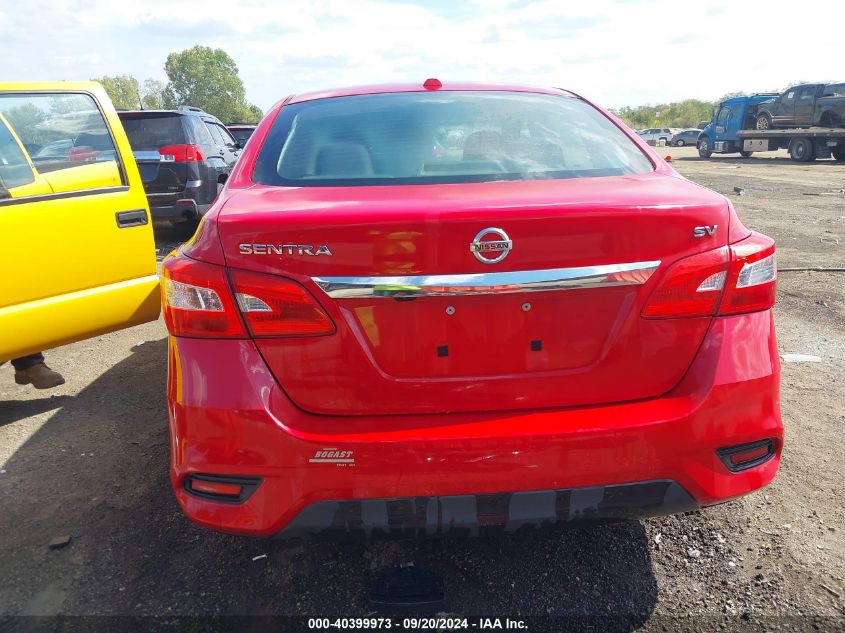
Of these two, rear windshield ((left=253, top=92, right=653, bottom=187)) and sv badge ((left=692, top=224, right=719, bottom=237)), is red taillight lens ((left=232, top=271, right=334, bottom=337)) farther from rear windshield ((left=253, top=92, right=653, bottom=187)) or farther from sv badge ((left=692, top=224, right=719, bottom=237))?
sv badge ((left=692, top=224, right=719, bottom=237))

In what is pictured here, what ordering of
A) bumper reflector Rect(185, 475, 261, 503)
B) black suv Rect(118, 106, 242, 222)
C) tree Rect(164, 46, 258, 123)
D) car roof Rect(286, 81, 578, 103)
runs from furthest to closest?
1. tree Rect(164, 46, 258, 123)
2. black suv Rect(118, 106, 242, 222)
3. car roof Rect(286, 81, 578, 103)
4. bumper reflector Rect(185, 475, 261, 503)

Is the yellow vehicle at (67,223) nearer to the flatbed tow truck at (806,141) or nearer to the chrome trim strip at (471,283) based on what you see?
the chrome trim strip at (471,283)

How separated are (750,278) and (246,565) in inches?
76.2

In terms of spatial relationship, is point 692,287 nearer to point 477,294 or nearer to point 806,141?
point 477,294

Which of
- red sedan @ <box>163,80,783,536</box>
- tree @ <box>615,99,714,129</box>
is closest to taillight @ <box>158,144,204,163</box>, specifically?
red sedan @ <box>163,80,783,536</box>

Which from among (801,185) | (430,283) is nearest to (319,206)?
(430,283)

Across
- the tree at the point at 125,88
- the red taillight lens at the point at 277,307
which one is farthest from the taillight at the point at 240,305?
→ the tree at the point at 125,88

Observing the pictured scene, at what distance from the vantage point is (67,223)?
360 cm

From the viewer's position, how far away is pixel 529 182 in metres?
2.07

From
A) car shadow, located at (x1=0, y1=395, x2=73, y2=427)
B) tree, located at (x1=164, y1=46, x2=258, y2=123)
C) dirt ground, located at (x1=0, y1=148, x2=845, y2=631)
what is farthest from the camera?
tree, located at (x1=164, y1=46, x2=258, y2=123)

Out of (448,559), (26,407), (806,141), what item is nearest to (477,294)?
(448,559)

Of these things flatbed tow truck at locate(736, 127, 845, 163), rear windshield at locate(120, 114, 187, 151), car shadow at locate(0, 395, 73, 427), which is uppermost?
rear windshield at locate(120, 114, 187, 151)

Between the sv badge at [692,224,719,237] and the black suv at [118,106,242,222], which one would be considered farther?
the black suv at [118,106,242,222]

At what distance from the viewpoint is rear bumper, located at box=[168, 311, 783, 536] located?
181 cm
